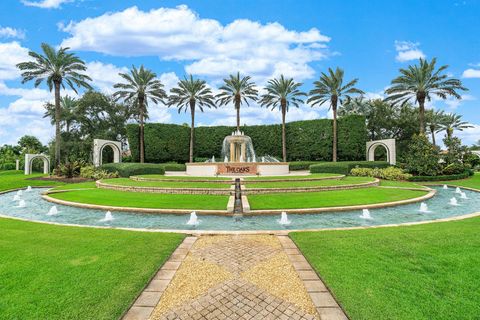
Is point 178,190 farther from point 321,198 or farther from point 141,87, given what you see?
point 141,87

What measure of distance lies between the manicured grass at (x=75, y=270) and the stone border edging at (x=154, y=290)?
9 centimetres

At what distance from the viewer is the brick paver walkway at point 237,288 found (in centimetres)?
326

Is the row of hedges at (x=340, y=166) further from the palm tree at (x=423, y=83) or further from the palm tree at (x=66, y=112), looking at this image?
the palm tree at (x=66, y=112)

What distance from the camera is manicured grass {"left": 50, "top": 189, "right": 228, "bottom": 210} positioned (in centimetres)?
1053

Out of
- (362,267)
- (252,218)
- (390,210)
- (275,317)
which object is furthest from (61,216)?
(390,210)

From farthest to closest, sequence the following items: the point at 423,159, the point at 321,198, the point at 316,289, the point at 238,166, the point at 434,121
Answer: the point at 434,121 → the point at 238,166 → the point at 423,159 → the point at 321,198 → the point at 316,289

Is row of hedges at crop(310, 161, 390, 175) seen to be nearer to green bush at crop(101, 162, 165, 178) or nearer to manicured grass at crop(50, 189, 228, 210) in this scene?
manicured grass at crop(50, 189, 228, 210)

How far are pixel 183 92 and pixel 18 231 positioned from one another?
3086 cm

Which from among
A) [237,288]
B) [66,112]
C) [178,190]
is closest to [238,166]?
[178,190]

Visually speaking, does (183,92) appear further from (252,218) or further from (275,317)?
(275,317)

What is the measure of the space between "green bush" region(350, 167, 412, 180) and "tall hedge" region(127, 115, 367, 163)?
26.1 ft

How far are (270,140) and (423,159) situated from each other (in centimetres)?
1795

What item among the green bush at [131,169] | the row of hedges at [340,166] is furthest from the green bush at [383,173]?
the green bush at [131,169]

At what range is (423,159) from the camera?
22531mm
